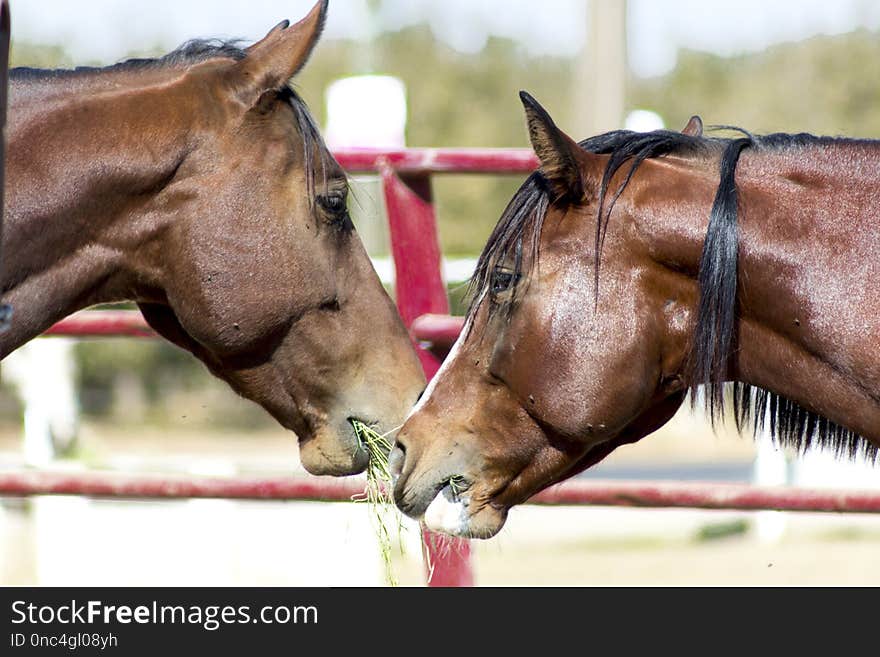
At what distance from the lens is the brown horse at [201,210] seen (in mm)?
3016

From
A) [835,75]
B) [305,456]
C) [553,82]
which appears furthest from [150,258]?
[553,82]

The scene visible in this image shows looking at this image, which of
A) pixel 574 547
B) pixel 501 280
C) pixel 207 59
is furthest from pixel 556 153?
pixel 574 547

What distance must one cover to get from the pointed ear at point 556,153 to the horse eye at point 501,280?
22 cm

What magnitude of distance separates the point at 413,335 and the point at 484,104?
98.6 ft

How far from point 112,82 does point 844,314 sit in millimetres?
1886

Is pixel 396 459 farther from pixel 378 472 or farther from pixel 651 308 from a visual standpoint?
pixel 651 308

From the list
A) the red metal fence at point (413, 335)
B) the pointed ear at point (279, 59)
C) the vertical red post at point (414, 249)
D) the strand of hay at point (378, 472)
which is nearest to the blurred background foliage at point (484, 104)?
the red metal fence at point (413, 335)

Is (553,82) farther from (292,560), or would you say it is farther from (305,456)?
(305,456)

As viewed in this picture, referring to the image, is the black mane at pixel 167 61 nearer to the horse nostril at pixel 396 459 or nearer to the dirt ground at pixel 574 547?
the horse nostril at pixel 396 459

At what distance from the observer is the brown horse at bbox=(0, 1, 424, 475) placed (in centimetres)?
302

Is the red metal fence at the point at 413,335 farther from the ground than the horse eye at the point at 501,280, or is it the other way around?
the horse eye at the point at 501,280

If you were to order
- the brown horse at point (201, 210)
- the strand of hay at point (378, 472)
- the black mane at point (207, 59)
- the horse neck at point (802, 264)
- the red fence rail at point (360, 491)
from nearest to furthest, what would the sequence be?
the horse neck at point (802, 264) → the brown horse at point (201, 210) → the black mane at point (207, 59) → the strand of hay at point (378, 472) → the red fence rail at point (360, 491)

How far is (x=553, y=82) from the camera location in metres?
38.7

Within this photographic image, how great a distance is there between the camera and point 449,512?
300 cm
